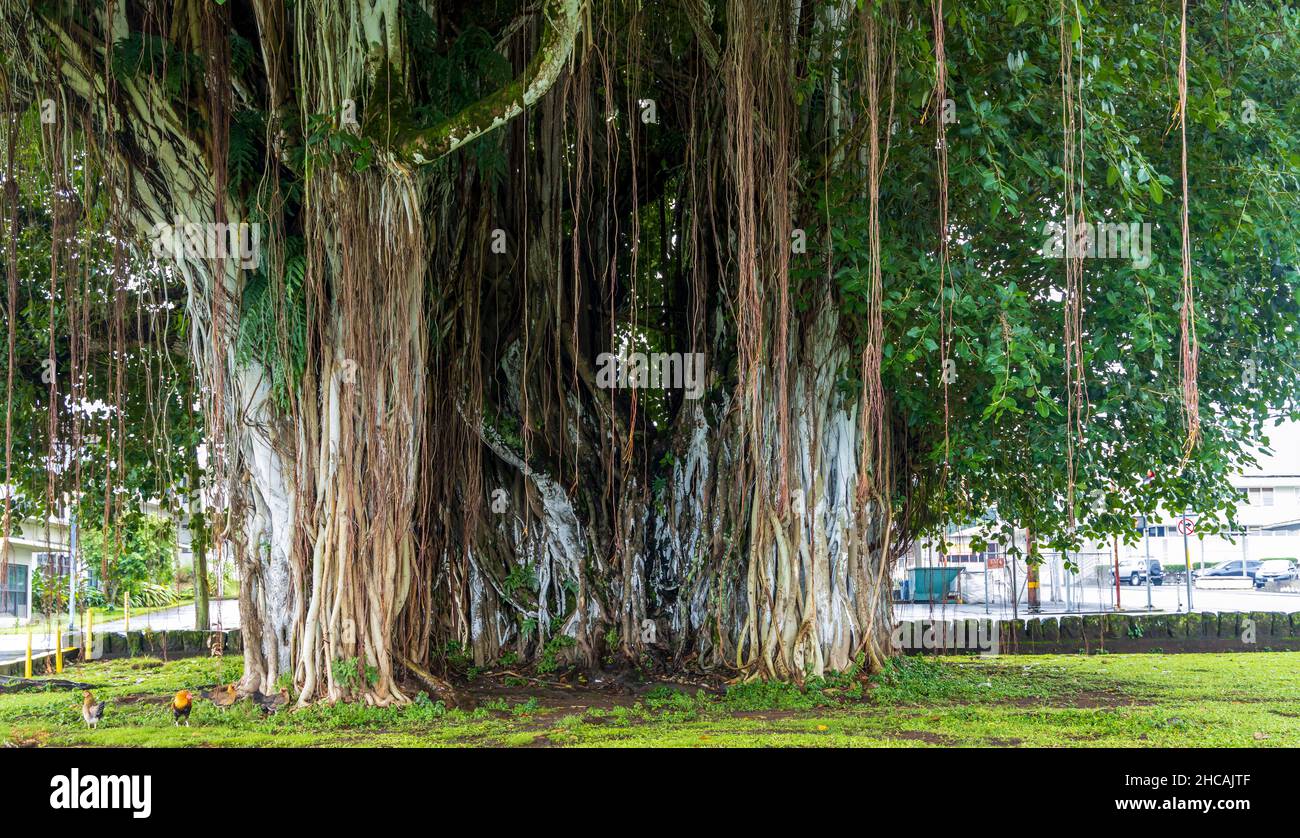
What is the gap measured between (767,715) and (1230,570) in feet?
53.2

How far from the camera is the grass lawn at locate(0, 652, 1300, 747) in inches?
152

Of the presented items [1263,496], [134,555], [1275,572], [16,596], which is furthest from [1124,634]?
[1263,496]

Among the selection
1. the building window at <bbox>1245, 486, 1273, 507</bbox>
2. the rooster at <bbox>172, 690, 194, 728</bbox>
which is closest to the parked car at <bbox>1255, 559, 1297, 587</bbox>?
the building window at <bbox>1245, 486, 1273, 507</bbox>

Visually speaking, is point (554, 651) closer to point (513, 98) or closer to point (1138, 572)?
point (513, 98)

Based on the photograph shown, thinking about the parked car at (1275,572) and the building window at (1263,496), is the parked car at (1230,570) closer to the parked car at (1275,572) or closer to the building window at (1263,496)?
the parked car at (1275,572)

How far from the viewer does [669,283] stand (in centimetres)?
600

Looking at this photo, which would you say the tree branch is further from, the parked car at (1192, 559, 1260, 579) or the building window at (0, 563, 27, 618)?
the parked car at (1192, 559, 1260, 579)

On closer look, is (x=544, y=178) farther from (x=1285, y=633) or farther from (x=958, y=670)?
(x=1285, y=633)

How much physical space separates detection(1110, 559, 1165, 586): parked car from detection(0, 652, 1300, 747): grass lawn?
11.2 m

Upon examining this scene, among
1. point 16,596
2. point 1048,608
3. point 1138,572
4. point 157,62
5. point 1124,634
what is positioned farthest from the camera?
point 1138,572

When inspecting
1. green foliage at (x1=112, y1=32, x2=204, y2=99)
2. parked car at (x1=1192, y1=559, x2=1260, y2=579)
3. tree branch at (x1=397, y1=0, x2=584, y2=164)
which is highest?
green foliage at (x1=112, y1=32, x2=204, y2=99)

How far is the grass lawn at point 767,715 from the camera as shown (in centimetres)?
386

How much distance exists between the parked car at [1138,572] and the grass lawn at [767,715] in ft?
36.8

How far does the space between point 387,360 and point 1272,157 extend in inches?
164
